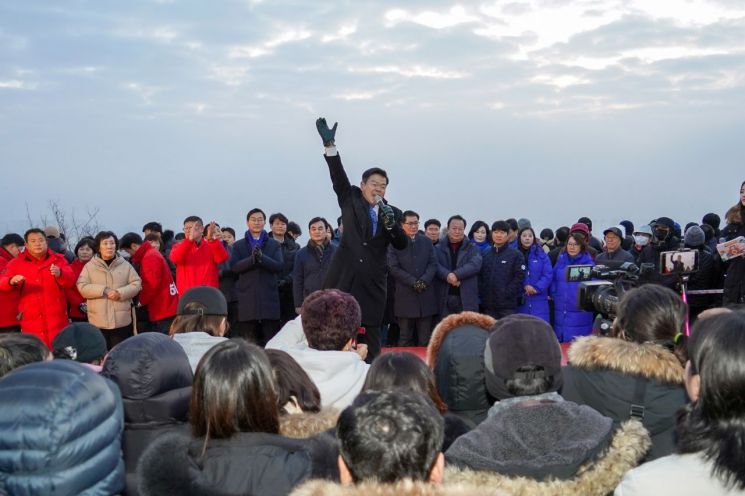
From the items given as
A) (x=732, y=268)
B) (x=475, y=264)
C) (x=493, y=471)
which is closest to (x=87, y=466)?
(x=493, y=471)

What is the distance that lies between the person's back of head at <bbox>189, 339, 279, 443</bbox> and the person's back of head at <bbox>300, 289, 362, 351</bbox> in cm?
113

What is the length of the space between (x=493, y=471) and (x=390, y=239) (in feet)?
10.6

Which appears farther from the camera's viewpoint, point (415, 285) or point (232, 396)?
point (415, 285)

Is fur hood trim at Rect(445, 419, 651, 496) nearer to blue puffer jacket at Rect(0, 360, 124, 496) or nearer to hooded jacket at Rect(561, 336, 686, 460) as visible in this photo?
hooded jacket at Rect(561, 336, 686, 460)

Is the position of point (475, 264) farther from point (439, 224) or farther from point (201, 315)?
point (201, 315)

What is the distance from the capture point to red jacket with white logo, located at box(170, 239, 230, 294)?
8102 millimetres

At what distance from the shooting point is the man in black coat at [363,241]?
5297 millimetres

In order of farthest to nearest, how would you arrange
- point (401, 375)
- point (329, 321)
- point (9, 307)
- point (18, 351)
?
point (9, 307) < point (329, 321) < point (18, 351) < point (401, 375)

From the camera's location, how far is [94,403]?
75.3 inches

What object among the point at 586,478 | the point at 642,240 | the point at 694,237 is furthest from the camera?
the point at 642,240

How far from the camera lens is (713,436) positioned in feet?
6.04

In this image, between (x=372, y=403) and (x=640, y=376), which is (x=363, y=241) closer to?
(x=640, y=376)

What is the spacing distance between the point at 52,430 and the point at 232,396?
56 cm

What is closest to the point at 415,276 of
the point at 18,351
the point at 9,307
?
the point at 9,307
